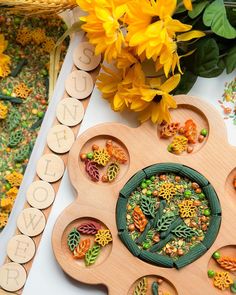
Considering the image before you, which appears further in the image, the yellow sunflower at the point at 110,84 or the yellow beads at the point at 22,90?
the yellow beads at the point at 22,90

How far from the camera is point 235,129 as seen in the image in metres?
1.03

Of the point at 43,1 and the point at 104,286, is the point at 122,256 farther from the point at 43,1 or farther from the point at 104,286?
the point at 43,1

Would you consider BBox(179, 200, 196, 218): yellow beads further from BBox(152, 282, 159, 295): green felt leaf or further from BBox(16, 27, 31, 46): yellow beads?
BBox(16, 27, 31, 46): yellow beads

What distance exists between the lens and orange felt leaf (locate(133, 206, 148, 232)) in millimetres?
992

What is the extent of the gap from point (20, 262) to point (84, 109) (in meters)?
0.32

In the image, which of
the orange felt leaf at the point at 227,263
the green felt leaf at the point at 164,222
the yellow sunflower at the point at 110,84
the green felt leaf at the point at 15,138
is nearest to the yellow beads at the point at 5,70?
the green felt leaf at the point at 15,138

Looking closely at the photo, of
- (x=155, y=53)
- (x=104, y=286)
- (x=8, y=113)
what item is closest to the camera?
(x=155, y=53)

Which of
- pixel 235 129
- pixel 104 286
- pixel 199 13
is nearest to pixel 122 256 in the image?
pixel 104 286

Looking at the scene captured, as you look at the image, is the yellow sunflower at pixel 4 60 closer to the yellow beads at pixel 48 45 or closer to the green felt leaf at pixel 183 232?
the yellow beads at pixel 48 45

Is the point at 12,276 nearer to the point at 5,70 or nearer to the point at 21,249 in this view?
the point at 21,249

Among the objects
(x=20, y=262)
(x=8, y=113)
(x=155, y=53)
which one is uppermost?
(x=155, y=53)

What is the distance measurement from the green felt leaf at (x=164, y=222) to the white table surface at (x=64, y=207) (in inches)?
6.4

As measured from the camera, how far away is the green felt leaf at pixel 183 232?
0.99m

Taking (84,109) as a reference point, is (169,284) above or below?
below
